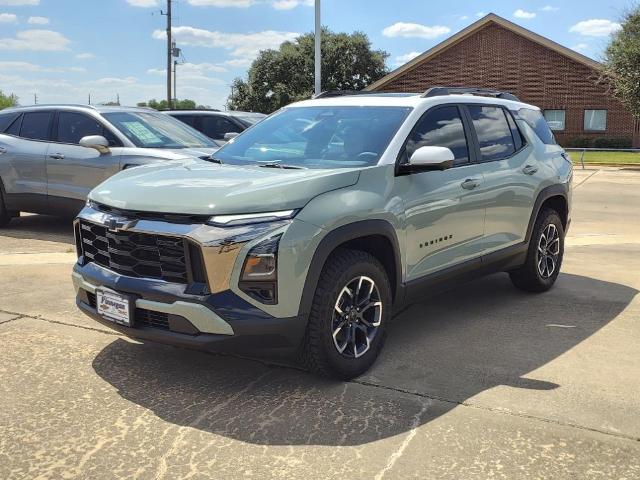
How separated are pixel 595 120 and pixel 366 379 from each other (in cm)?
3420

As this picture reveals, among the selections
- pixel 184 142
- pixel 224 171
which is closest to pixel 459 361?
pixel 224 171

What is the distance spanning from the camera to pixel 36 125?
357 inches

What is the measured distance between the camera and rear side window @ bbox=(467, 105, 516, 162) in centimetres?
523

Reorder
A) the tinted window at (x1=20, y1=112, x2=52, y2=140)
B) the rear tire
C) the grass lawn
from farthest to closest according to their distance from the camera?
the grass lawn
the tinted window at (x1=20, y1=112, x2=52, y2=140)
the rear tire

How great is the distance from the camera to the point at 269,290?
348cm

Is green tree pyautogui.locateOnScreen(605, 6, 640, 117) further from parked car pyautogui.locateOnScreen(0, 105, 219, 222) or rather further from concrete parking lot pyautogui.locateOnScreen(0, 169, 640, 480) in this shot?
concrete parking lot pyautogui.locateOnScreen(0, 169, 640, 480)

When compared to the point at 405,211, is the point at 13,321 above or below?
below

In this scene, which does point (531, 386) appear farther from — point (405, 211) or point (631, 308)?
point (631, 308)

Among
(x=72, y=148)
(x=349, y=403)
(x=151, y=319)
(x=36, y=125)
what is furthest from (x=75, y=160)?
(x=349, y=403)

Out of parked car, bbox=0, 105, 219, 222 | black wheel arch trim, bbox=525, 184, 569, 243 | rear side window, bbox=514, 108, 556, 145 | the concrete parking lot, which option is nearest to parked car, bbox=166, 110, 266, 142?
parked car, bbox=0, 105, 219, 222

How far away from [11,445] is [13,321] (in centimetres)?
214

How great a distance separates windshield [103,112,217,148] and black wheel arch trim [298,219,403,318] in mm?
4958

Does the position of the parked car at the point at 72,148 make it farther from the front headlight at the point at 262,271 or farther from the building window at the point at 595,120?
the building window at the point at 595,120

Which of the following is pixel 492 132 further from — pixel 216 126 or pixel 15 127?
pixel 216 126
